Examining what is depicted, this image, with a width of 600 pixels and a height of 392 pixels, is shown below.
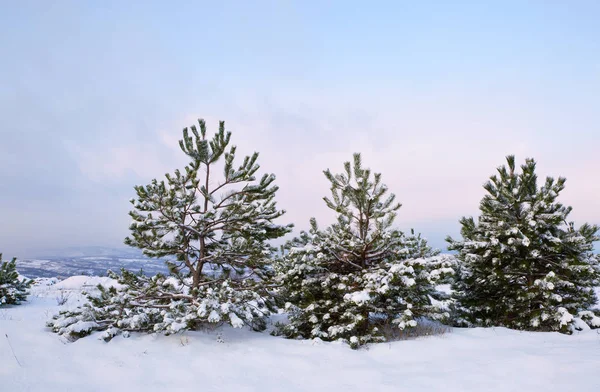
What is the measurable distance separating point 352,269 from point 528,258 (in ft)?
14.5

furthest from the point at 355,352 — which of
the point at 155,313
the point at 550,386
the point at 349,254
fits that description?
the point at 155,313

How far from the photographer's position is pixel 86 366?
5105 mm

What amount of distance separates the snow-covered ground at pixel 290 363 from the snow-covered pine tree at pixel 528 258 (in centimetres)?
90

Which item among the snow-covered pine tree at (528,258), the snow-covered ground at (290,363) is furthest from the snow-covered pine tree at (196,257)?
the snow-covered pine tree at (528,258)

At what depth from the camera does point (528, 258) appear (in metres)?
8.03

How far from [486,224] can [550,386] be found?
5079 mm

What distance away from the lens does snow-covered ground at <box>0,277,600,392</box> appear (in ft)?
14.7

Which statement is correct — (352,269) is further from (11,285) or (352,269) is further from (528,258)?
(11,285)

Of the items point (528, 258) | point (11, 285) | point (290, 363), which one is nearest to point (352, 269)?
point (290, 363)

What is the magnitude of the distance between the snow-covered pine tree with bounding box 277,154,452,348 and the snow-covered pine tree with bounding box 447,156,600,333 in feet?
5.94

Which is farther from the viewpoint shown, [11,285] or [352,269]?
[11,285]

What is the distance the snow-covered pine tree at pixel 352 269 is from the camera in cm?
717

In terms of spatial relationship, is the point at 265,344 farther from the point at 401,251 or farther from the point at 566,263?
the point at 566,263

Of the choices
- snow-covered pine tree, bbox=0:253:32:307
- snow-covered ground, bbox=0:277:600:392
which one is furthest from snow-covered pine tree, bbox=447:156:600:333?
snow-covered pine tree, bbox=0:253:32:307
